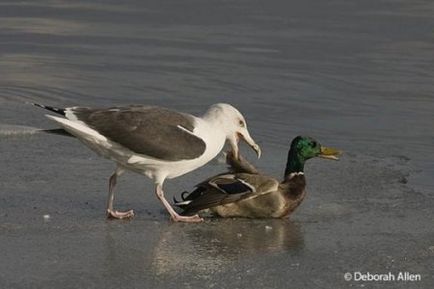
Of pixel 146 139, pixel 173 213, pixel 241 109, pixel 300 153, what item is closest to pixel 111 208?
pixel 173 213

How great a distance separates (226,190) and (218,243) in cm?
80

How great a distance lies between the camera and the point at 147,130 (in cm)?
792

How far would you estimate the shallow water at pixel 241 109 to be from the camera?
7.05 m

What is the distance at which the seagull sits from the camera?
786cm

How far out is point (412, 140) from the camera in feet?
35.5

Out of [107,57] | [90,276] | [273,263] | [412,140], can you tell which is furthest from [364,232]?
[107,57]

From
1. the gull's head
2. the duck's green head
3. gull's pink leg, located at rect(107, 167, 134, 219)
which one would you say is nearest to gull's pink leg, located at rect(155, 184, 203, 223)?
gull's pink leg, located at rect(107, 167, 134, 219)

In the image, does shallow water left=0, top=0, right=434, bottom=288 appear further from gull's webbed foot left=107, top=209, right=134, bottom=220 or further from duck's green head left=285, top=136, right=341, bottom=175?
duck's green head left=285, top=136, right=341, bottom=175

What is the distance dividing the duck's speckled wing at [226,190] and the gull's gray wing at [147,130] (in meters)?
0.26

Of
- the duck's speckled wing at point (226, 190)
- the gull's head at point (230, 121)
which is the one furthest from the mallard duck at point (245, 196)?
the gull's head at point (230, 121)

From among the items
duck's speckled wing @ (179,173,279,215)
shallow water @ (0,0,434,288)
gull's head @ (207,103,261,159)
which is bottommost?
shallow water @ (0,0,434,288)

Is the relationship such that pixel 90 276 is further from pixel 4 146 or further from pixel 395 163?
pixel 395 163

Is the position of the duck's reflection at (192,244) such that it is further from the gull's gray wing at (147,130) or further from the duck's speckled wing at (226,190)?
the gull's gray wing at (147,130)

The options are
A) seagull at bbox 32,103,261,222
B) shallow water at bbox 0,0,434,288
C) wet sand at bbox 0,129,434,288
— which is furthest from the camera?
seagull at bbox 32,103,261,222
